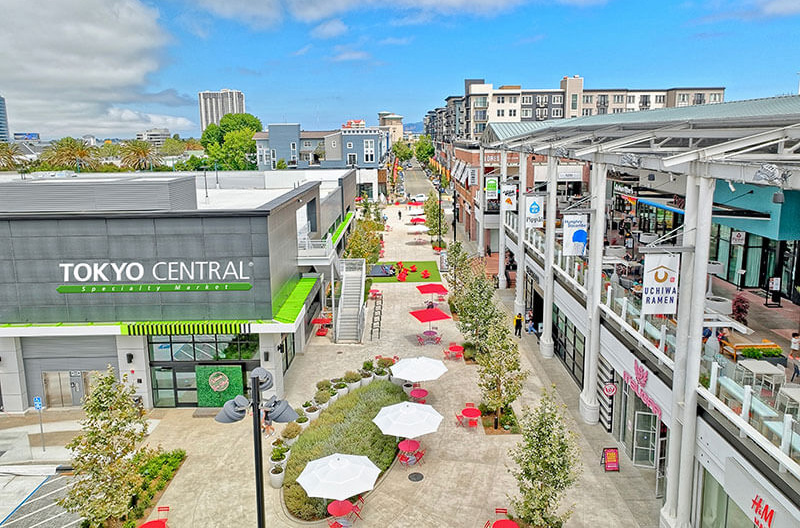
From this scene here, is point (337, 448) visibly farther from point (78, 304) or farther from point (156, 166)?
point (156, 166)

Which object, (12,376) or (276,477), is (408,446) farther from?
(12,376)

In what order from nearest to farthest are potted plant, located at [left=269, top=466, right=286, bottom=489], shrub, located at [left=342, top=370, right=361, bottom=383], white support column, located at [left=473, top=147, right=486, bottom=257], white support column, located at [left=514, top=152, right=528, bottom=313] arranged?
potted plant, located at [left=269, top=466, right=286, bottom=489], shrub, located at [left=342, top=370, right=361, bottom=383], white support column, located at [left=514, top=152, right=528, bottom=313], white support column, located at [left=473, top=147, right=486, bottom=257]

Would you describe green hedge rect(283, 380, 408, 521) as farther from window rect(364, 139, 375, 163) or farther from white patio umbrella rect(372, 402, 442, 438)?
window rect(364, 139, 375, 163)

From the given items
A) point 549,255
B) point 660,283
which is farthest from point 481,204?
point 660,283

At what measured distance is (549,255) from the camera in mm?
27719

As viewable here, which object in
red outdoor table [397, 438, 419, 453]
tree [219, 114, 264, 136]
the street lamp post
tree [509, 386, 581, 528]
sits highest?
tree [219, 114, 264, 136]

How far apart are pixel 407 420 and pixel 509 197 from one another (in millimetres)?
23237

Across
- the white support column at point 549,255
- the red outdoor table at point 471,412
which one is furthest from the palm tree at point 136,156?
the red outdoor table at point 471,412

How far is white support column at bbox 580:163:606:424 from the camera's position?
66.5 ft

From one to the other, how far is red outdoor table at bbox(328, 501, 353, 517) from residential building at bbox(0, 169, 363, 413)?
Answer: 8201mm

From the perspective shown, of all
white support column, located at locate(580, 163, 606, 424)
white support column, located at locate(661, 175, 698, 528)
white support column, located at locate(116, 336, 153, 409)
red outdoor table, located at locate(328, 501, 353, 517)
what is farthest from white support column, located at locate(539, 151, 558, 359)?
white support column, located at locate(116, 336, 153, 409)

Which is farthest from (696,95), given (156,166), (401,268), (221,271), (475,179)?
(221,271)

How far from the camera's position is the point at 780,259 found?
80.7 ft

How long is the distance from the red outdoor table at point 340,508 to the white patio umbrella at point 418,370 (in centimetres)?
763
